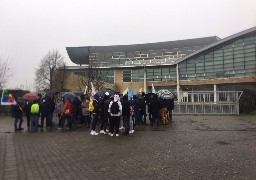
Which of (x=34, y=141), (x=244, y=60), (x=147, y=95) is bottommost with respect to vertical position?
(x=34, y=141)

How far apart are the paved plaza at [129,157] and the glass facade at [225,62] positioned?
34.4m

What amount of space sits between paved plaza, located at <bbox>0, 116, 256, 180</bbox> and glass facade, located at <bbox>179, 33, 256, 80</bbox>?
34362 mm

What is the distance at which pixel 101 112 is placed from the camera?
1420 cm

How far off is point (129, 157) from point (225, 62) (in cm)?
4218

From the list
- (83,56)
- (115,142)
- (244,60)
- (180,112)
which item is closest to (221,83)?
(244,60)

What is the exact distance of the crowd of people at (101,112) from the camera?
44.7 ft

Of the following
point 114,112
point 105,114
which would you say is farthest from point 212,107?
point 114,112

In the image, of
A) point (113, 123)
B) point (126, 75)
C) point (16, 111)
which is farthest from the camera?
point (126, 75)

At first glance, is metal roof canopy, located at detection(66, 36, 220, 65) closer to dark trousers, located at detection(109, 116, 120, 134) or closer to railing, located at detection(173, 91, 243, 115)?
railing, located at detection(173, 91, 243, 115)

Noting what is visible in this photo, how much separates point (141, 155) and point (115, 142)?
8.44ft

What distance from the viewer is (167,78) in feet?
183

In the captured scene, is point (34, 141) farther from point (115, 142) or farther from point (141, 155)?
point (141, 155)

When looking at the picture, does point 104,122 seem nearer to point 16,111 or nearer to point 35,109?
point 35,109

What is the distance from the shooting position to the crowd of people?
44.7 feet
